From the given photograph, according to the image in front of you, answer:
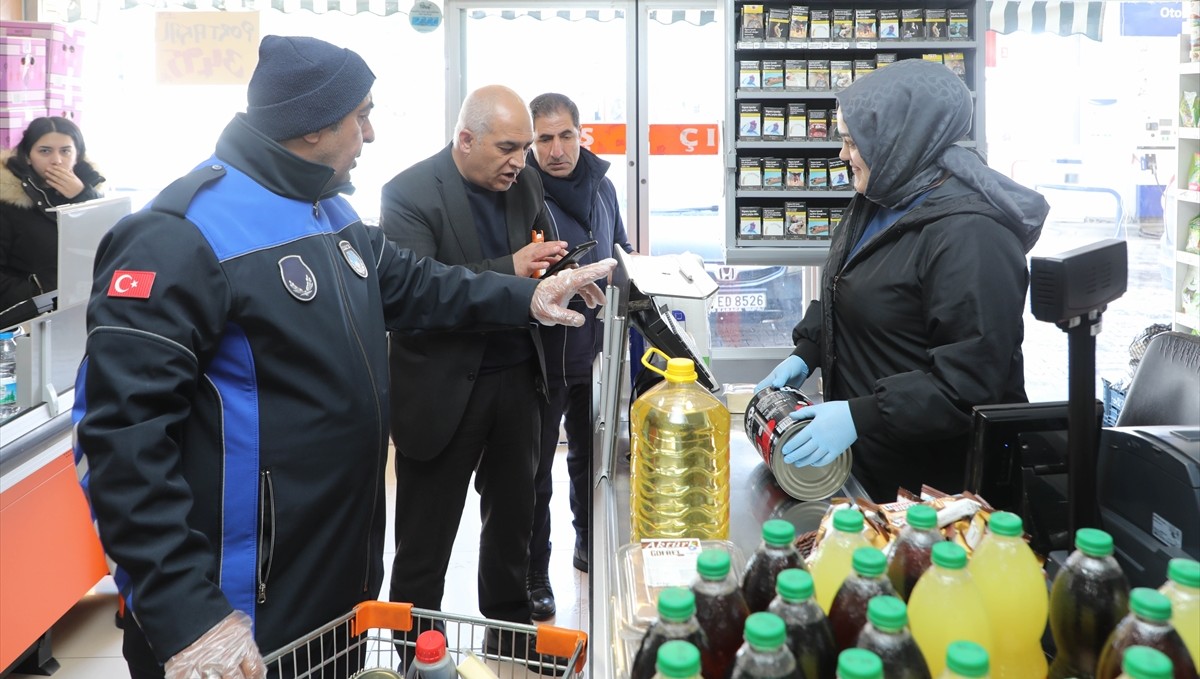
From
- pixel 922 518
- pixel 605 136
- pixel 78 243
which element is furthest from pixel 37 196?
pixel 922 518

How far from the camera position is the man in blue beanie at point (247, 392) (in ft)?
5.40

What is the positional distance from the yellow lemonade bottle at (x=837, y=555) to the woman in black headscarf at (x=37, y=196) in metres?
3.14

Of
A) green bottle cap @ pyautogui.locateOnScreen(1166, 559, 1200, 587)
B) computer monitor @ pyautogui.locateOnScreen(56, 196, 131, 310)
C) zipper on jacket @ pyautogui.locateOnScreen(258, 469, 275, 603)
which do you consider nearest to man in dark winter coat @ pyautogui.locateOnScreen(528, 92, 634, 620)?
computer monitor @ pyautogui.locateOnScreen(56, 196, 131, 310)

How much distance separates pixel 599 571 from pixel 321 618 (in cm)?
60

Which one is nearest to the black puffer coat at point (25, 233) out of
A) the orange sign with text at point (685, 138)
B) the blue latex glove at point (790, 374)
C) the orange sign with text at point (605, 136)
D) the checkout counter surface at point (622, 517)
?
the checkout counter surface at point (622, 517)

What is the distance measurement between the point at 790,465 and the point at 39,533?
257 cm

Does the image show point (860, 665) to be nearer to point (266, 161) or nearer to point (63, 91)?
point (266, 161)

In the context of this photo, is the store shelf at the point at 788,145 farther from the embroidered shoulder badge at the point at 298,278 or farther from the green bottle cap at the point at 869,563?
the green bottle cap at the point at 869,563

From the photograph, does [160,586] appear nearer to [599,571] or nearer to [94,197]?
[599,571]

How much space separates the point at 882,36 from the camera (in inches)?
164

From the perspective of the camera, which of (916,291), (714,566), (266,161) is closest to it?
(714,566)

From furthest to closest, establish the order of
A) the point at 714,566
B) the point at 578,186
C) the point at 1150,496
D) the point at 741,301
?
the point at 741,301 < the point at 578,186 < the point at 1150,496 < the point at 714,566

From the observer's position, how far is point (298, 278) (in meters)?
1.90

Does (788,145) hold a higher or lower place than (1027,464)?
higher
